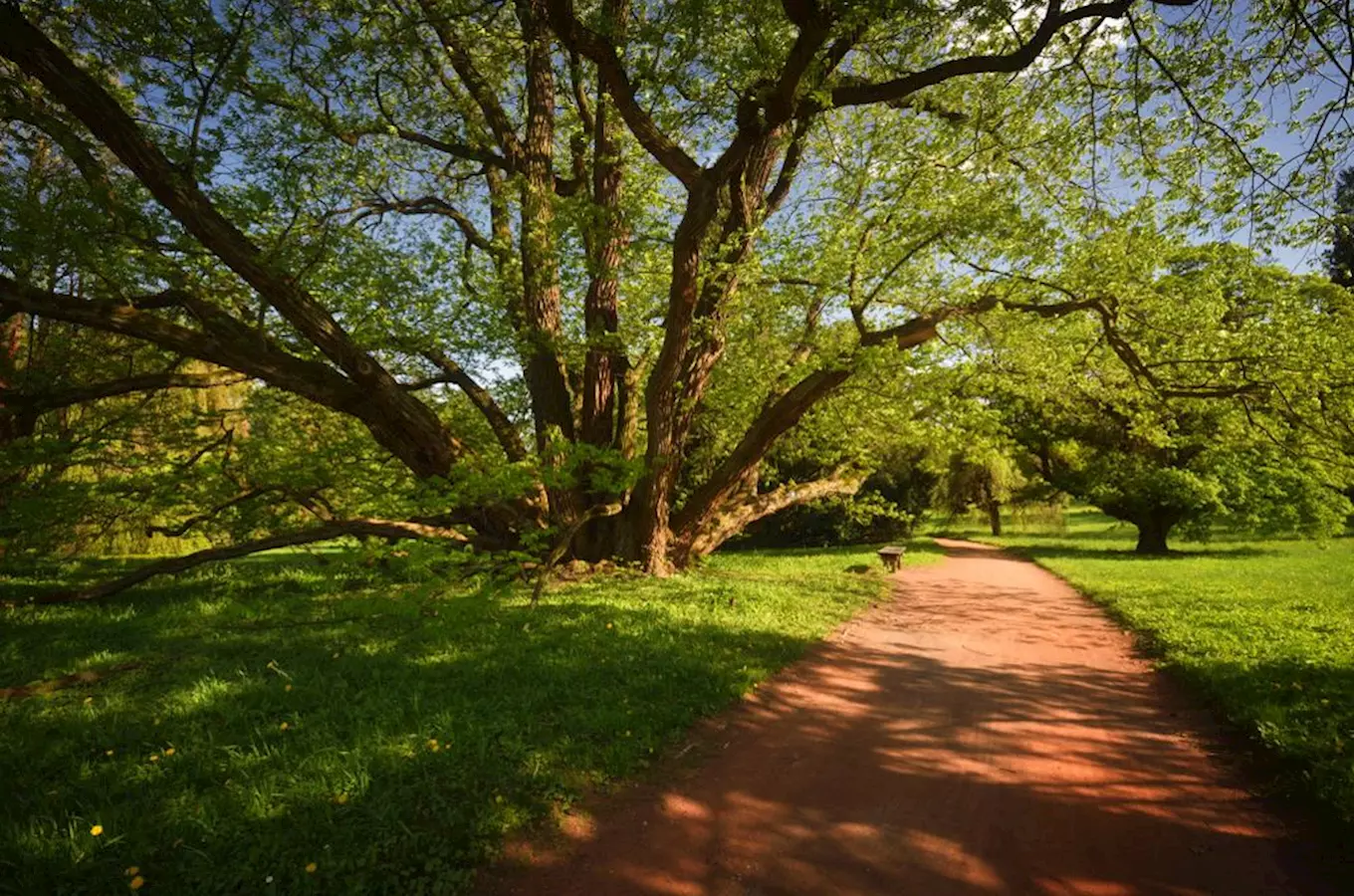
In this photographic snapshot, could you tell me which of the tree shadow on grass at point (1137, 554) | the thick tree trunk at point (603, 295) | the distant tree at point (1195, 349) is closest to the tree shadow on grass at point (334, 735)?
the thick tree trunk at point (603, 295)

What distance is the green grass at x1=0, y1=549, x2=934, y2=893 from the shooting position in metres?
2.69

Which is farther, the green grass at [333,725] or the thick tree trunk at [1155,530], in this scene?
the thick tree trunk at [1155,530]

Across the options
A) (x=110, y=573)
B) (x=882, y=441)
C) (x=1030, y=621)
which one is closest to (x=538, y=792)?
(x=1030, y=621)

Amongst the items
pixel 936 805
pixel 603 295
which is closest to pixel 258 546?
pixel 603 295

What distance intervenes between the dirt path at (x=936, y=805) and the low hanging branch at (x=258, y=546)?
15.4ft

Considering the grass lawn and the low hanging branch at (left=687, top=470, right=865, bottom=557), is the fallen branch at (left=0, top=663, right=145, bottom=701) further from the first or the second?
the grass lawn

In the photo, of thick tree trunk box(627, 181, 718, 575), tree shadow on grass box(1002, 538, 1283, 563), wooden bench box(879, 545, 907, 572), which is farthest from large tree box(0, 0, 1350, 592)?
tree shadow on grass box(1002, 538, 1283, 563)

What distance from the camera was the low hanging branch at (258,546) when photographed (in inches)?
276

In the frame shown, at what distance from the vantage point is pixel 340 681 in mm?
4734

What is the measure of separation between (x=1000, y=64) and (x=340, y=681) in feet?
24.2

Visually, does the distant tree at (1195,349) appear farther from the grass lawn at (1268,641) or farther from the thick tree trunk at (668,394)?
the thick tree trunk at (668,394)

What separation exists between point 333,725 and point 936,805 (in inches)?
145

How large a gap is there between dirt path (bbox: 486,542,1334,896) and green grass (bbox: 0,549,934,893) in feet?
1.47

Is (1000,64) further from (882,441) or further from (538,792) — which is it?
(882,441)
